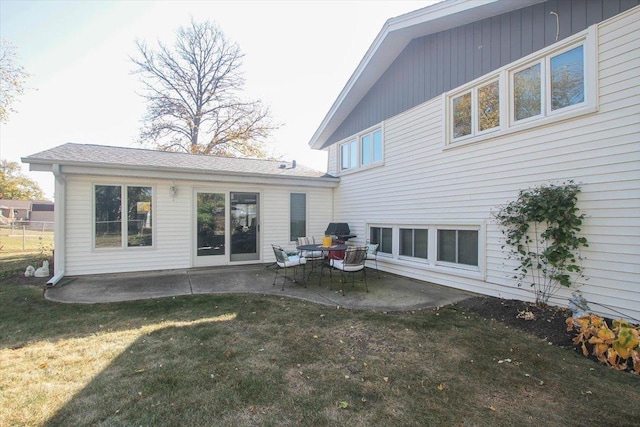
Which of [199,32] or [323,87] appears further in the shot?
[199,32]

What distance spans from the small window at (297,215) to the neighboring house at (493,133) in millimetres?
1781

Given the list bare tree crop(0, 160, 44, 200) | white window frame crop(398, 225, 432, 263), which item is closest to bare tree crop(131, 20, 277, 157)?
white window frame crop(398, 225, 432, 263)

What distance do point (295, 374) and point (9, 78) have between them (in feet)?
66.4

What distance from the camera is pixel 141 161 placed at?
8.01m

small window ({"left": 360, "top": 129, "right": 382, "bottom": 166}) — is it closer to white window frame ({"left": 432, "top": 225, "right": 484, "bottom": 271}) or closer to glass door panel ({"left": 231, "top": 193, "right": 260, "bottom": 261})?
white window frame ({"left": 432, "top": 225, "right": 484, "bottom": 271})

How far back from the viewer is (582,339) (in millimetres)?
3352

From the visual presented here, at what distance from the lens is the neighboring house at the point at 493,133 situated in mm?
3891

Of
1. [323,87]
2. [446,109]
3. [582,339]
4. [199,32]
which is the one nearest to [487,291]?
[582,339]

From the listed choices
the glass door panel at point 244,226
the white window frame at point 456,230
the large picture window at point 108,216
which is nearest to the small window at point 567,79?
the white window frame at point 456,230

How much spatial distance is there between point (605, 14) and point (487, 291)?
4.44 m

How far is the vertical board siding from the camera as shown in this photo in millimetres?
4328

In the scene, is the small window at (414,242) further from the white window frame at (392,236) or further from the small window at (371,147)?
the small window at (371,147)

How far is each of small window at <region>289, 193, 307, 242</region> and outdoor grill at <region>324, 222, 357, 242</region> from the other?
0.82 m

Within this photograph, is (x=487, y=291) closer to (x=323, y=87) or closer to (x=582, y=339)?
(x=582, y=339)
